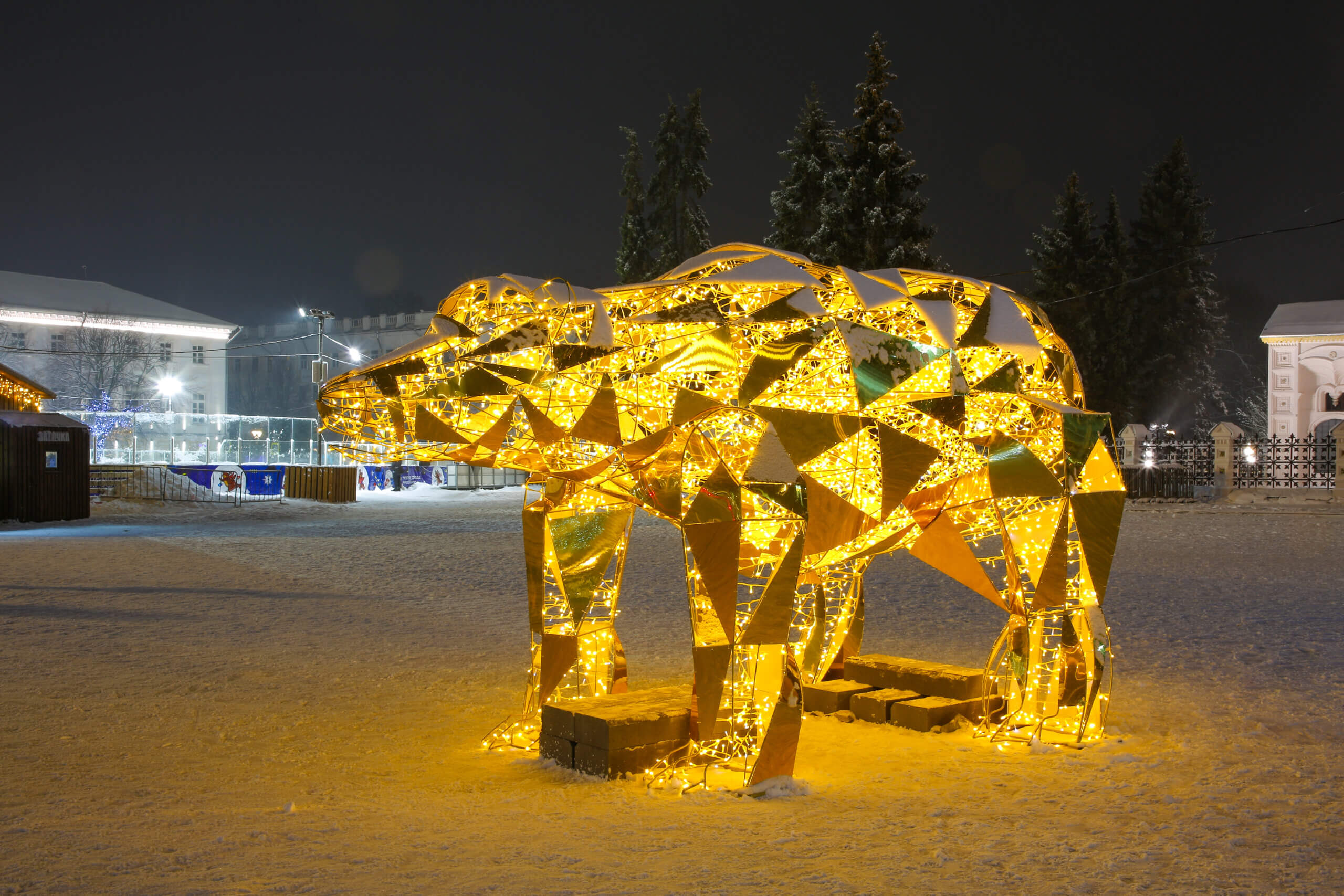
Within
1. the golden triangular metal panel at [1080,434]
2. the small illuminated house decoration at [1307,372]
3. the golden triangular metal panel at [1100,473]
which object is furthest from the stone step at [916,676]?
the small illuminated house decoration at [1307,372]

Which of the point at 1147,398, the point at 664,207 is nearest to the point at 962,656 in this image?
the point at 664,207

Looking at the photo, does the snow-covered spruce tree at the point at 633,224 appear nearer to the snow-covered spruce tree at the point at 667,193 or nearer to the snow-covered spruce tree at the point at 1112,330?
the snow-covered spruce tree at the point at 667,193

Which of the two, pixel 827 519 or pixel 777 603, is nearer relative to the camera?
pixel 777 603

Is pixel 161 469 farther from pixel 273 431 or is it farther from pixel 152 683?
pixel 152 683

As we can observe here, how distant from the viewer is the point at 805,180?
34.3 m

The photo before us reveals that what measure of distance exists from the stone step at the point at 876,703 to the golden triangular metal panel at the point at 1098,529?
1.38 m

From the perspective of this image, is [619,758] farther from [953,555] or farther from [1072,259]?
[1072,259]

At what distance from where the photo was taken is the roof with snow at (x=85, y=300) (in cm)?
4962

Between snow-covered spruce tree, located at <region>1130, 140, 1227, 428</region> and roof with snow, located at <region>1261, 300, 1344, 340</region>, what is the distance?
3856 millimetres

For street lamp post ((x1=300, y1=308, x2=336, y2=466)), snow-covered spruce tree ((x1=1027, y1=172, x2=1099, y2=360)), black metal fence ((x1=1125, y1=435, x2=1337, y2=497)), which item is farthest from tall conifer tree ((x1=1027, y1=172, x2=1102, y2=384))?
street lamp post ((x1=300, y1=308, x2=336, y2=466))

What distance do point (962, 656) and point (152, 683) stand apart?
6289 mm

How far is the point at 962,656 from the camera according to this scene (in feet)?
29.1

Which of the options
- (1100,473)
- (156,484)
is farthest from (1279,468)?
(156,484)

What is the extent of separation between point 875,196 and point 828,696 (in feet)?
89.6
